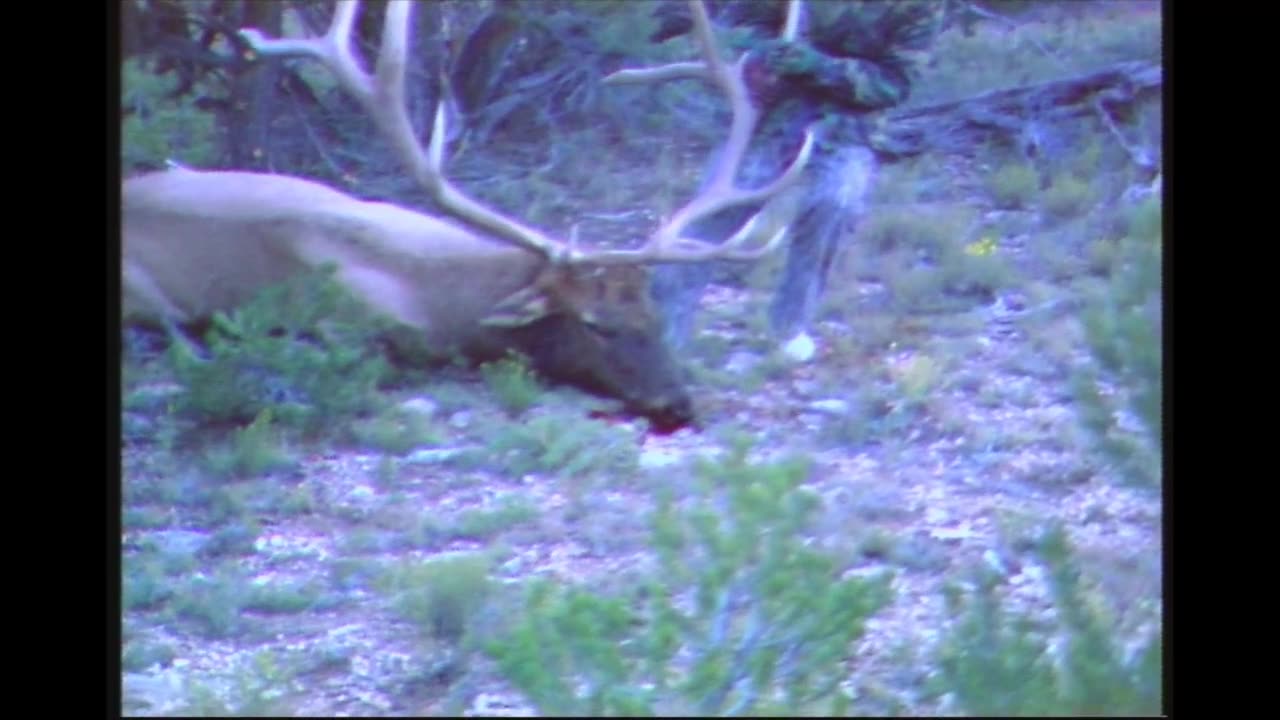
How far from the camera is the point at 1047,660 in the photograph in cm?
462

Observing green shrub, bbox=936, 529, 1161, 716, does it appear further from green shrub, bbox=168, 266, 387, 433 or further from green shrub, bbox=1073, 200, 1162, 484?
green shrub, bbox=168, 266, 387, 433

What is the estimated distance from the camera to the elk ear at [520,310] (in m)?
4.78

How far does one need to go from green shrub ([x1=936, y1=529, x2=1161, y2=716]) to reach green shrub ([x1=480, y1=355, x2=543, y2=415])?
3.61ft

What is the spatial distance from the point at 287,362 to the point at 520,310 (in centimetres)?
57

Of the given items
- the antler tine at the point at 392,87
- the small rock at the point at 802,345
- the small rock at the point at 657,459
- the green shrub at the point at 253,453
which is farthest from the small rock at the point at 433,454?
the small rock at the point at 802,345

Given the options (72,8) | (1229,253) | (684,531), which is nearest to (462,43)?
(72,8)

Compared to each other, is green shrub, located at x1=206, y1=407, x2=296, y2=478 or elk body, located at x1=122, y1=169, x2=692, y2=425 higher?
elk body, located at x1=122, y1=169, x2=692, y2=425

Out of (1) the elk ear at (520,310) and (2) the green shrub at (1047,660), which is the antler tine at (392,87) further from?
(2) the green shrub at (1047,660)

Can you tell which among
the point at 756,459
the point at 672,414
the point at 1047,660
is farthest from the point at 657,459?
the point at 1047,660

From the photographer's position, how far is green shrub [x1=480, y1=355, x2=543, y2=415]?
15.6ft

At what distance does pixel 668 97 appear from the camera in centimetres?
472

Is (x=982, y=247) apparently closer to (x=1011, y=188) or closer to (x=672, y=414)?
(x=1011, y=188)

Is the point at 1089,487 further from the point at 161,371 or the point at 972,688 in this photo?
the point at 161,371

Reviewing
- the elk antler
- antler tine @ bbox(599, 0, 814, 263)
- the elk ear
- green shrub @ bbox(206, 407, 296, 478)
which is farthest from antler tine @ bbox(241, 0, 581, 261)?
green shrub @ bbox(206, 407, 296, 478)
